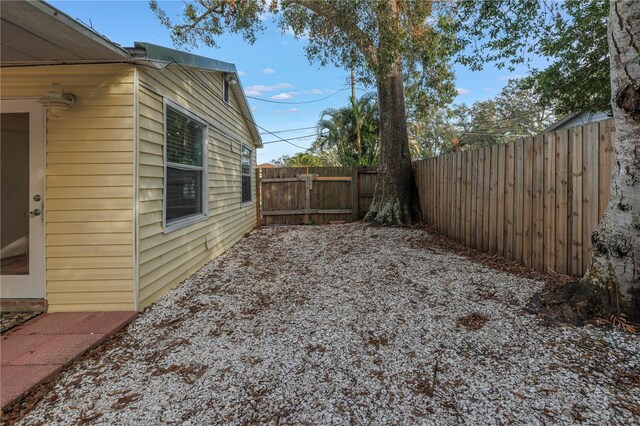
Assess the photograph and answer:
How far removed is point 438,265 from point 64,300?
4290mm

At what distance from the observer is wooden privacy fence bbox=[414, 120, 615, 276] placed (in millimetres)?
2953

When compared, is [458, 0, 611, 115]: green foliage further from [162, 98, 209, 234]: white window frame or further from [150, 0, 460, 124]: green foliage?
[162, 98, 209, 234]: white window frame

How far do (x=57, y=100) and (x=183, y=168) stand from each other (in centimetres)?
152

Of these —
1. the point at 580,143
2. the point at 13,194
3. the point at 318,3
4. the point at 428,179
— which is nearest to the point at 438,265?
the point at 580,143

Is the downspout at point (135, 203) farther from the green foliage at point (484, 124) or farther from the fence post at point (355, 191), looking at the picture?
the green foliage at point (484, 124)

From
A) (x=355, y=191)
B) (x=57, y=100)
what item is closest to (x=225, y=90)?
(x=57, y=100)

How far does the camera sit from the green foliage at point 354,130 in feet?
45.3

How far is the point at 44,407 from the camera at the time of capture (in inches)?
69.1

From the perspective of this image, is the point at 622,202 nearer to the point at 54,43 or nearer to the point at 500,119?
the point at 54,43

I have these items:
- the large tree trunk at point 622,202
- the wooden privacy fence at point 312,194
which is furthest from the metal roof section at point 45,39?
the wooden privacy fence at point 312,194

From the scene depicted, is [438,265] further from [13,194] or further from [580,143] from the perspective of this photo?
[13,194]

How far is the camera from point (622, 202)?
2365mm

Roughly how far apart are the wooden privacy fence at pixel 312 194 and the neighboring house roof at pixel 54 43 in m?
5.78

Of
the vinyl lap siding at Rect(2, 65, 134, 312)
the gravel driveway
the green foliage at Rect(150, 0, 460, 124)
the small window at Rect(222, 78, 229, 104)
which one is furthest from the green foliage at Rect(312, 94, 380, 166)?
the vinyl lap siding at Rect(2, 65, 134, 312)
